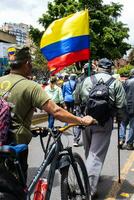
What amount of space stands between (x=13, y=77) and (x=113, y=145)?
6108 millimetres

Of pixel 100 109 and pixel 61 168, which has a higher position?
pixel 100 109

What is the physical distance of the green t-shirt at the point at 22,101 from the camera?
11.6 ft

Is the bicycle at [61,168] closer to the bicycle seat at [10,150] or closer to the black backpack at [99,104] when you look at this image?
the bicycle seat at [10,150]

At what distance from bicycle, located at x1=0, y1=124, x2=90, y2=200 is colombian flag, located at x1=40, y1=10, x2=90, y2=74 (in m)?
3.23

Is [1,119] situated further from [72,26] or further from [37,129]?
[72,26]

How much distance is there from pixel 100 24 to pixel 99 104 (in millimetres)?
43841

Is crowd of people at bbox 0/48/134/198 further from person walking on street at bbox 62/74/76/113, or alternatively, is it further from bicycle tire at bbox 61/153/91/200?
person walking on street at bbox 62/74/76/113

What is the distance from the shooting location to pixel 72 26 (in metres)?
7.17

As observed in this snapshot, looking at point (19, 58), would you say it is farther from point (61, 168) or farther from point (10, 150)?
point (61, 168)

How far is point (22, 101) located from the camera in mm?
3570

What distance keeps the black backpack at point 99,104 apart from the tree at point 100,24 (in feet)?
138

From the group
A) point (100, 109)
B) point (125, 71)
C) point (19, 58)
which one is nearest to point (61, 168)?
point (19, 58)

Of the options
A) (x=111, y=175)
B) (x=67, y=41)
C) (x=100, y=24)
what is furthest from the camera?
(x=100, y=24)

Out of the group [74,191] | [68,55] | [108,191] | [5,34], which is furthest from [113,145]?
[5,34]
